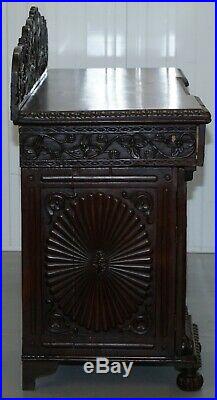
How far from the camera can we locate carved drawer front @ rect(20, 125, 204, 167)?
2799 millimetres

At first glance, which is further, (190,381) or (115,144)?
(190,381)

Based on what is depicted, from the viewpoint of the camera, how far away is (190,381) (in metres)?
2.99

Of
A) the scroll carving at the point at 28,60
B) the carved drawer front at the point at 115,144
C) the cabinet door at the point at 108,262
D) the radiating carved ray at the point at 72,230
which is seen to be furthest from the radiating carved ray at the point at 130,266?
the scroll carving at the point at 28,60

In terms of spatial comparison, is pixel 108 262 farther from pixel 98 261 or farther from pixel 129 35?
pixel 129 35

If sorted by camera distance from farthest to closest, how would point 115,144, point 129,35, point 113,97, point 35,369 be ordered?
point 129,35, point 113,97, point 35,369, point 115,144

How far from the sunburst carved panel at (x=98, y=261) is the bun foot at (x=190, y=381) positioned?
0.32m

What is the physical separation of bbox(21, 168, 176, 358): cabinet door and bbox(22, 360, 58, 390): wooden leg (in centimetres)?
5

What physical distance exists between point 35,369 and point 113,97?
3.55 ft

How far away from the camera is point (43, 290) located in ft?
9.64

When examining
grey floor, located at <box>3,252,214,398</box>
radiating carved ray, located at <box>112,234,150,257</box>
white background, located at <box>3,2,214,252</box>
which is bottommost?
grey floor, located at <box>3,252,214,398</box>

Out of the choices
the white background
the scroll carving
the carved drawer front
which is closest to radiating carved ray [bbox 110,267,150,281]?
the carved drawer front

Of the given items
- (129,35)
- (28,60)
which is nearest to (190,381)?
(28,60)

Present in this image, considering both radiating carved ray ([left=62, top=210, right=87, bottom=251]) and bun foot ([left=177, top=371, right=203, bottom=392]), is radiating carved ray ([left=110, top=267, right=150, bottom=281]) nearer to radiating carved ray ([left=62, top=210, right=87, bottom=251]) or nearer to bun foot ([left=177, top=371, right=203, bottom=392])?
radiating carved ray ([left=62, top=210, right=87, bottom=251])

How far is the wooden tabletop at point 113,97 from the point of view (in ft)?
9.07
